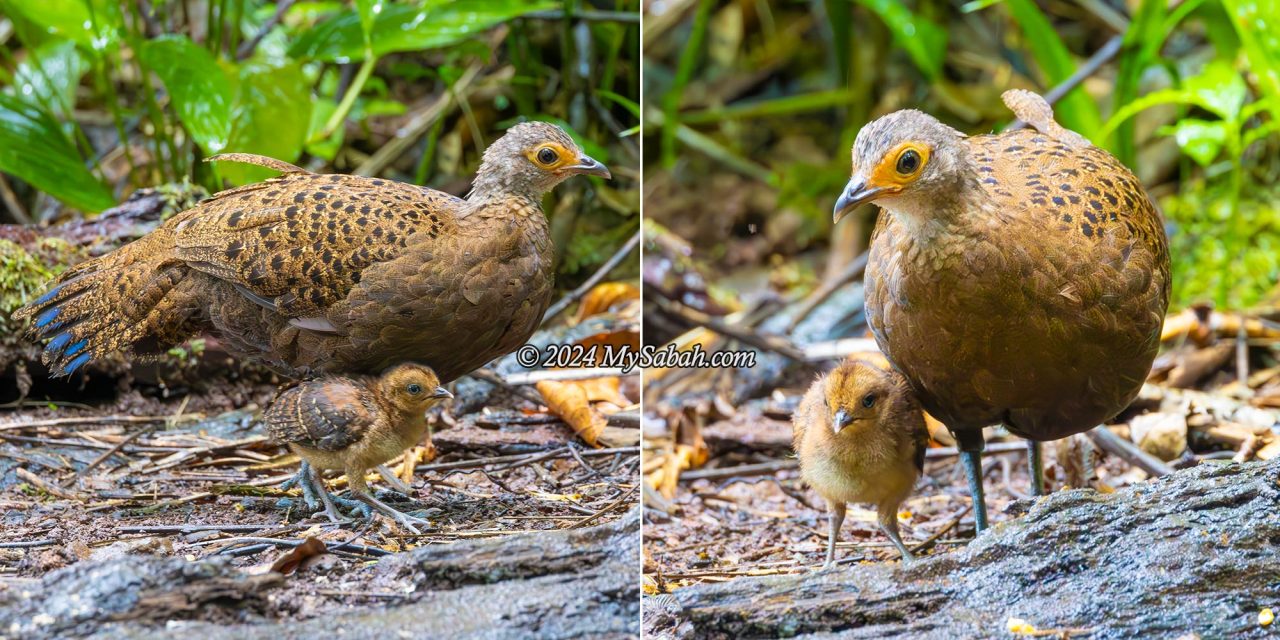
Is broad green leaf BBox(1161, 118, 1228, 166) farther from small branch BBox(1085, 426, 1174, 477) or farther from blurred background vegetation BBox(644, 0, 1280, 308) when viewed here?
small branch BBox(1085, 426, 1174, 477)

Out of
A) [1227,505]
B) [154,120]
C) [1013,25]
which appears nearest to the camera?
[1227,505]

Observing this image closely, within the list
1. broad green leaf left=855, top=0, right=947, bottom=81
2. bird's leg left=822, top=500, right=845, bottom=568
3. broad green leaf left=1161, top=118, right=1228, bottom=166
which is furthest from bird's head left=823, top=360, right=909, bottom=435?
broad green leaf left=855, top=0, right=947, bottom=81

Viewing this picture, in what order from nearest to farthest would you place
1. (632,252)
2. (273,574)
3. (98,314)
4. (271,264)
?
(273,574) < (271,264) < (98,314) < (632,252)

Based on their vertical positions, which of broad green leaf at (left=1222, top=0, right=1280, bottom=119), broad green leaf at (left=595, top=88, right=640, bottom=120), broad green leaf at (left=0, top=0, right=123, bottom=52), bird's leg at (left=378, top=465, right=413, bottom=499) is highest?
broad green leaf at (left=0, top=0, right=123, bottom=52)

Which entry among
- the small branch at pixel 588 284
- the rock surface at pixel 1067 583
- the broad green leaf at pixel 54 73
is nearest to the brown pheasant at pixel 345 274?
the small branch at pixel 588 284

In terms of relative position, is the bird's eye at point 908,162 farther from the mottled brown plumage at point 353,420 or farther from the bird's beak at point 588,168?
the mottled brown plumage at point 353,420

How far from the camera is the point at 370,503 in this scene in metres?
3.06

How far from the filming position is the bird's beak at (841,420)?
3.18 meters

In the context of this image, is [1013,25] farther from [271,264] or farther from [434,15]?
[271,264]

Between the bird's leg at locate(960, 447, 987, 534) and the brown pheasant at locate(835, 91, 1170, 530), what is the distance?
15cm

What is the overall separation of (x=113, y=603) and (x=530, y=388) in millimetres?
1514

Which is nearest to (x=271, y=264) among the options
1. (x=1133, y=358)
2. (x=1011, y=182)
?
(x=1011, y=182)

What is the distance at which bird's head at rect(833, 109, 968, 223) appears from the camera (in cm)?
272

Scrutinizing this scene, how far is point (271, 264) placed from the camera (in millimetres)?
3141
